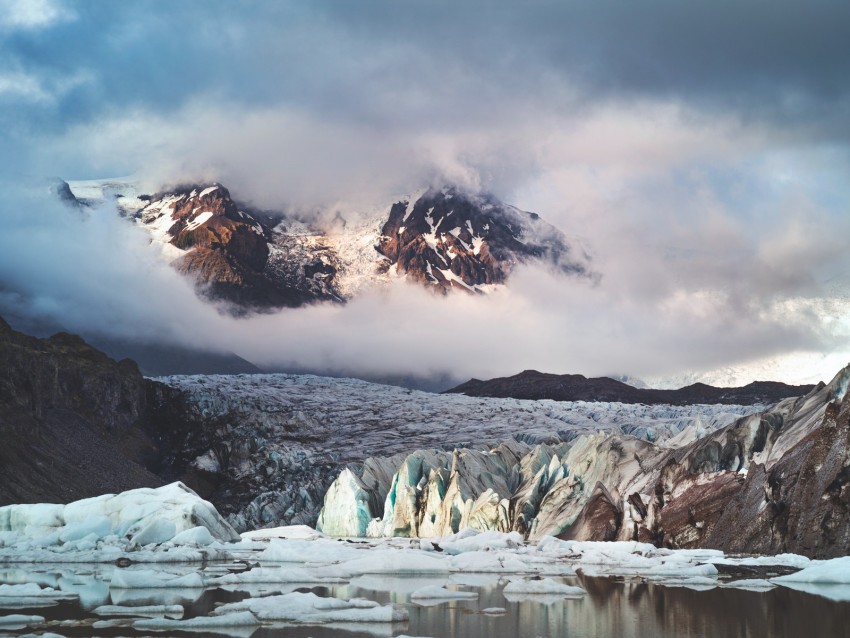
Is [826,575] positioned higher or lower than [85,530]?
higher

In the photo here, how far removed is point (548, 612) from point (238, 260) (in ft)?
582

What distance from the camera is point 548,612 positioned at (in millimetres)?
16562

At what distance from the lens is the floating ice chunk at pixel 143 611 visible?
15.8 m

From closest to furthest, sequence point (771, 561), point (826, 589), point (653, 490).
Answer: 1. point (826, 589)
2. point (771, 561)
3. point (653, 490)

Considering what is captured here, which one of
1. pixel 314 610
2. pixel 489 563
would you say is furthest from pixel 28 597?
pixel 489 563

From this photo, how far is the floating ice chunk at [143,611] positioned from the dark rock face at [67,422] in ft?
143

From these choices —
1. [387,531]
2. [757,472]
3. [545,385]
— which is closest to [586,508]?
[757,472]

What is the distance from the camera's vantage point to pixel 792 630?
46.2 feet

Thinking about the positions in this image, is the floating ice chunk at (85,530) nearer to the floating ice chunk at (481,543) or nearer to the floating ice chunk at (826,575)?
the floating ice chunk at (481,543)

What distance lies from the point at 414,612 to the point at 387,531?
1419 inches

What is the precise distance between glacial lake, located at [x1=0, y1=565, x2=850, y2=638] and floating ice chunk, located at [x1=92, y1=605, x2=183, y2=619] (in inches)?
8.9

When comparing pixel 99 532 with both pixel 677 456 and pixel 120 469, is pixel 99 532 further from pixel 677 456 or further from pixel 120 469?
pixel 120 469

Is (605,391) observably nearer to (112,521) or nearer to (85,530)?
(112,521)

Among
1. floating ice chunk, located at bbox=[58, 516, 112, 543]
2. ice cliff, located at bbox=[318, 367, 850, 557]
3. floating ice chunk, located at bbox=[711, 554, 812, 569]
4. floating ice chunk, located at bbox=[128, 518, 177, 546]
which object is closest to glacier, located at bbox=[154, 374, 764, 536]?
ice cliff, located at bbox=[318, 367, 850, 557]
